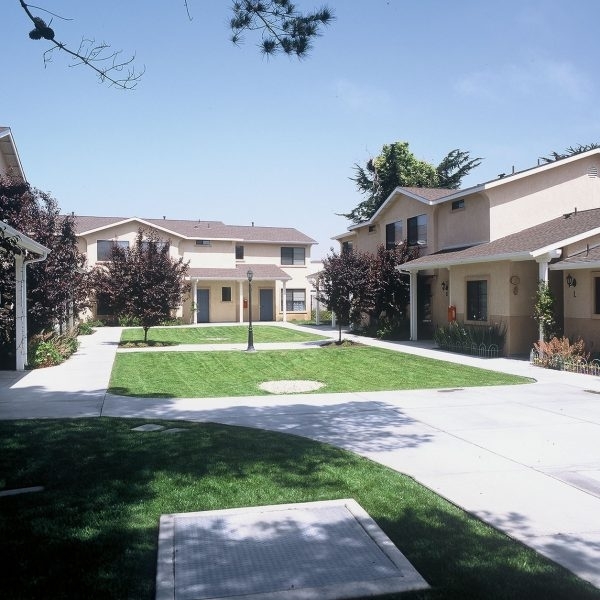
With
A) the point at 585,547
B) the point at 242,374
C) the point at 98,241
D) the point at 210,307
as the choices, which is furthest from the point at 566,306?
the point at 98,241

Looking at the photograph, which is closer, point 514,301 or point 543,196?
point 514,301

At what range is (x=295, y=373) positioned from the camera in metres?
15.4

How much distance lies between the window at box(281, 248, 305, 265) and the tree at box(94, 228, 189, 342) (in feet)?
56.0

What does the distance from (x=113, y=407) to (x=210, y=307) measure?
27335 mm

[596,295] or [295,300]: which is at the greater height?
[295,300]

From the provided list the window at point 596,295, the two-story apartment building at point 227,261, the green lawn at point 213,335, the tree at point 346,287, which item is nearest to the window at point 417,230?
the tree at point 346,287

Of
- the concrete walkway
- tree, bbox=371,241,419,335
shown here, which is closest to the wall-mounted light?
the concrete walkway

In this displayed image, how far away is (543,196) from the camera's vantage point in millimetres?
21266

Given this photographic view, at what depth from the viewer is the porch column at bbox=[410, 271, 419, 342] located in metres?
23.5

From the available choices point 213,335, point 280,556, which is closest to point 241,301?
point 213,335

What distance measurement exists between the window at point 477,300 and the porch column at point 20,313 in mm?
13965

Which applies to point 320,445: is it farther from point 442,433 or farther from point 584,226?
point 584,226

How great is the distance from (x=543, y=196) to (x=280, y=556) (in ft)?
65.7

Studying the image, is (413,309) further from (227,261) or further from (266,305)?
(227,261)
